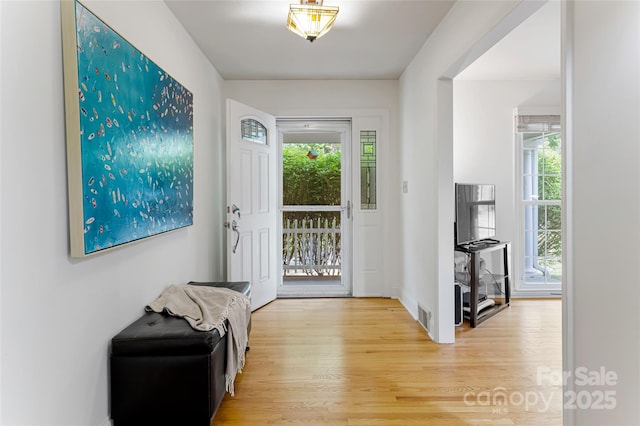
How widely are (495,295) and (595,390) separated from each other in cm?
289

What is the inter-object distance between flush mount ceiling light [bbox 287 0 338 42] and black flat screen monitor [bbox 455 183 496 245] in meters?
1.99

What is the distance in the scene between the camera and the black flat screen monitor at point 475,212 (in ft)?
12.1

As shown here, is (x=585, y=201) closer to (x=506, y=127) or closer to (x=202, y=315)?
(x=202, y=315)

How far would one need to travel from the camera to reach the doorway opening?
467 cm

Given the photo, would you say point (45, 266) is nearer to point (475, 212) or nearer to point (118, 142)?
point (118, 142)

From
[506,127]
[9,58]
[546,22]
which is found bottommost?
[9,58]

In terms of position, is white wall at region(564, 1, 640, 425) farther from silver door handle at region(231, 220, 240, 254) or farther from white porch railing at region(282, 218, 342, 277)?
white porch railing at region(282, 218, 342, 277)

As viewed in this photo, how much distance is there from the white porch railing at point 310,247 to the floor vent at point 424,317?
1.57m

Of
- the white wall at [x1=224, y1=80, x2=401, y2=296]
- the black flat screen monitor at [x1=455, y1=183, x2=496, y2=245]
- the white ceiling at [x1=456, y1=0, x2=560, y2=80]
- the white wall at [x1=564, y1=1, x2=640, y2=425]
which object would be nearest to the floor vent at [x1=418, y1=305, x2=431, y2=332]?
the black flat screen monitor at [x1=455, y1=183, x2=496, y2=245]

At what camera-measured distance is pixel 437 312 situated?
304 centimetres

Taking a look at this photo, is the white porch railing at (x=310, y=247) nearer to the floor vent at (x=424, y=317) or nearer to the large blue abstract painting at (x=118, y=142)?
the floor vent at (x=424, y=317)

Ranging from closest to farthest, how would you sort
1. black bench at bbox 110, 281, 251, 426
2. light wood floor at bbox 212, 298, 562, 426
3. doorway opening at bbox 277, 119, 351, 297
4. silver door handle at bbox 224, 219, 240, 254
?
1. black bench at bbox 110, 281, 251, 426
2. light wood floor at bbox 212, 298, 562, 426
3. silver door handle at bbox 224, 219, 240, 254
4. doorway opening at bbox 277, 119, 351, 297

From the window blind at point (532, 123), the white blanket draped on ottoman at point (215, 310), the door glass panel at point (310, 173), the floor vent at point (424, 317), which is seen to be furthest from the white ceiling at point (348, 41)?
the floor vent at point (424, 317)

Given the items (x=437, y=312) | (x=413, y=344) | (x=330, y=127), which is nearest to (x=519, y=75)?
(x=330, y=127)
